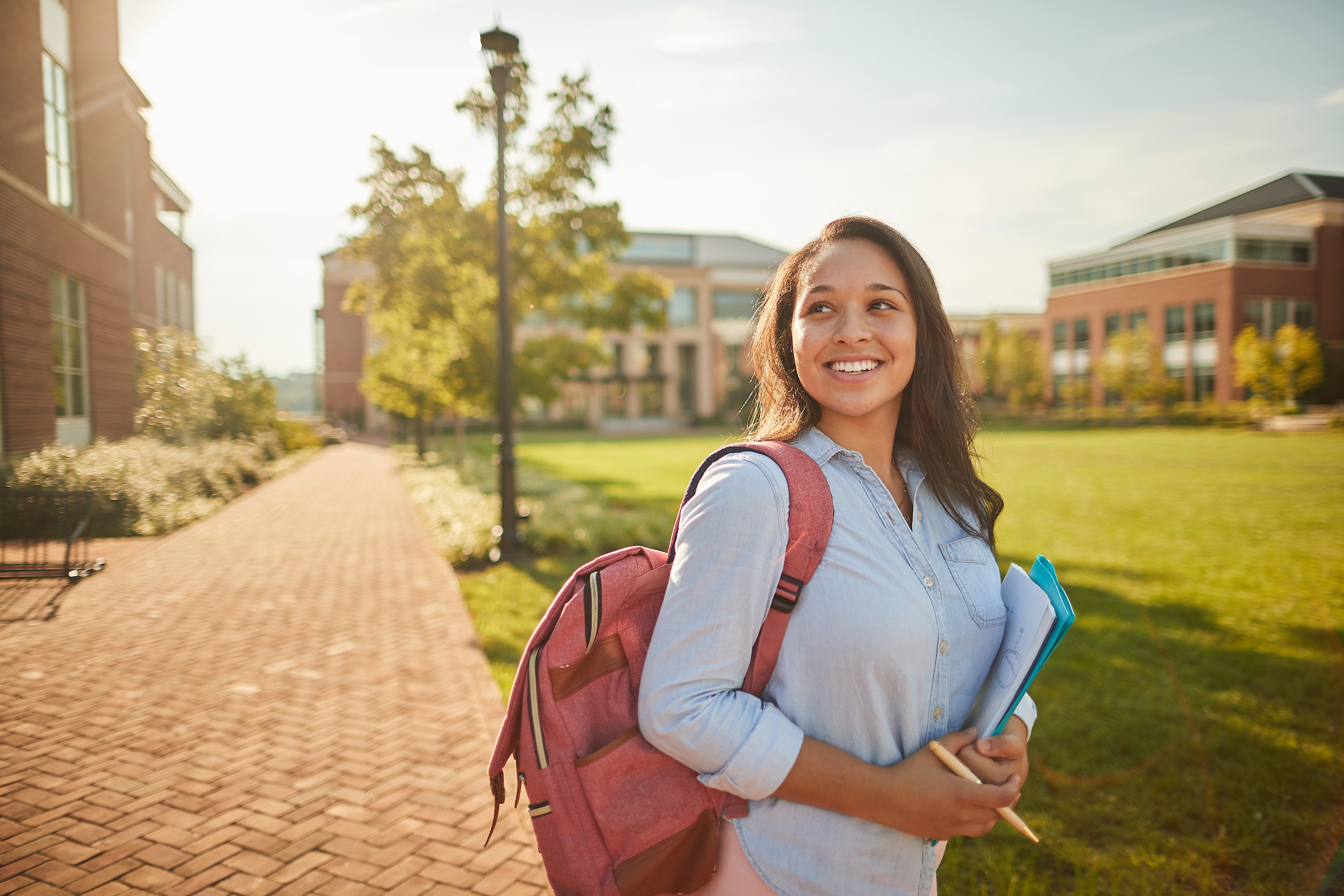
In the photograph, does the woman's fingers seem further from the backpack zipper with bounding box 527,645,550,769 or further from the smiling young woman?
the backpack zipper with bounding box 527,645,550,769

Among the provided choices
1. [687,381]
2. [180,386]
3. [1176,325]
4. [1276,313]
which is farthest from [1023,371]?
[180,386]

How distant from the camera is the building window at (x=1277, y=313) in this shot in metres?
18.7

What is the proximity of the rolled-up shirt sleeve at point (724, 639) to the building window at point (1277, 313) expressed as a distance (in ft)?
68.0

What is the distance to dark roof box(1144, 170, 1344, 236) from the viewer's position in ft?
17.0

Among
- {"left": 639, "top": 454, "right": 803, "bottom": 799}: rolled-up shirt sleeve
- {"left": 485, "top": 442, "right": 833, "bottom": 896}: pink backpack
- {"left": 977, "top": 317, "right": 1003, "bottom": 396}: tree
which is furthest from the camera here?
{"left": 977, "top": 317, "right": 1003, "bottom": 396}: tree

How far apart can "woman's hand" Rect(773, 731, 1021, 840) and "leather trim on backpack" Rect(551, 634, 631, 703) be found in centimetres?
39

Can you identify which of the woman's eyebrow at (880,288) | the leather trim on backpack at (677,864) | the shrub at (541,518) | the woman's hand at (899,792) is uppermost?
the woman's eyebrow at (880,288)

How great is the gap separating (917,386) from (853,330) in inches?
15.5

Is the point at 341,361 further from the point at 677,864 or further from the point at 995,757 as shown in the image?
the point at 995,757

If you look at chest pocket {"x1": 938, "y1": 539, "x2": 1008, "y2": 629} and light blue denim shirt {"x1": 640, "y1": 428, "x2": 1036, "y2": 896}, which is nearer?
light blue denim shirt {"x1": 640, "y1": 428, "x2": 1036, "y2": 896}

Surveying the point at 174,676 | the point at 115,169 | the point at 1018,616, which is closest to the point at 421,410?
the point at 174,676

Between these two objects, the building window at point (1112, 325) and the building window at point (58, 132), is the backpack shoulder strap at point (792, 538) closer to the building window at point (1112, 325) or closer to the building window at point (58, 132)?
the building window at point (58, 132)

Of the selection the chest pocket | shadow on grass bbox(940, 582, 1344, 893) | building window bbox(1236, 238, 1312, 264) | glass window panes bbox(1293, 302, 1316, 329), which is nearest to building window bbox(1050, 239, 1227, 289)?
building window bbox(1236, 238, 1312, 264)

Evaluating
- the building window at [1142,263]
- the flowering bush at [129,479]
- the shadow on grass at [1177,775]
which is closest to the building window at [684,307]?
the building window at [1142,263]
